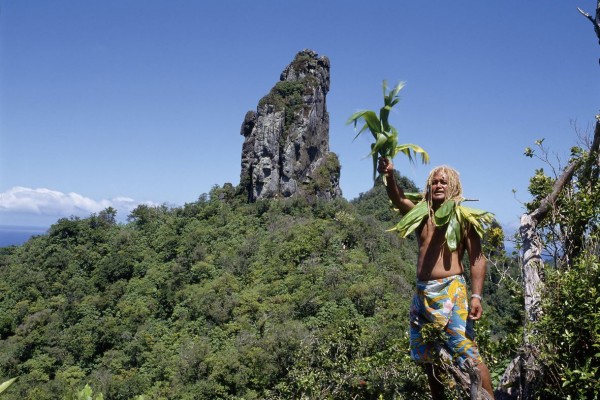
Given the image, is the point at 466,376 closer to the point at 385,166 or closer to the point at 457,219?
the point at 457,219

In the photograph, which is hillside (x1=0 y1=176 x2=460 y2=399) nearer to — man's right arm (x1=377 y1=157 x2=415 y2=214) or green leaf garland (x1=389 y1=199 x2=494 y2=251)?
man's right arm (x1=377 y1=157 x2=415 y2=214)

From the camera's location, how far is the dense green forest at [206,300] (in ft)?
56.9

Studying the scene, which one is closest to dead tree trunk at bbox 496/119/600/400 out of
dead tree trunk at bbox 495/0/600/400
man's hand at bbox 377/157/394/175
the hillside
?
dead tree trunk at bbox 495/0/600/400

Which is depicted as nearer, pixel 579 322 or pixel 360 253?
pixel 579 322

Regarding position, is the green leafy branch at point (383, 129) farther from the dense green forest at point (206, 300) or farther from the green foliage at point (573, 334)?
the dense green forest at point (206, 300)

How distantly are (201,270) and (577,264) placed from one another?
27.2 metres

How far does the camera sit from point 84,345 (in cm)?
2505

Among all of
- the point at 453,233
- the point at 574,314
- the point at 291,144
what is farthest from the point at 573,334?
the point at 291,144

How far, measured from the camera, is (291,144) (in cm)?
3866

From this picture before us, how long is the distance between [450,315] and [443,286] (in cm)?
16

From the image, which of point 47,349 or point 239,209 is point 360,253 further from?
point 47,349

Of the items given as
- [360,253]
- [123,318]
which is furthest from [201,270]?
[360,253]

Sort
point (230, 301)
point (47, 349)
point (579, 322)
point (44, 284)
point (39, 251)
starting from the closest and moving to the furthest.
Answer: point (579, 322), point (230, 301), point (47, 349), point (44, 284), point (39, 251)

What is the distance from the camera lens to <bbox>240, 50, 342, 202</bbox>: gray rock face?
126 feet
